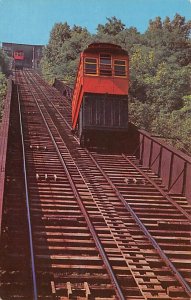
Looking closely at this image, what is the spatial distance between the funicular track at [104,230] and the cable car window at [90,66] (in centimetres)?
297

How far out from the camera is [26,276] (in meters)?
7.33

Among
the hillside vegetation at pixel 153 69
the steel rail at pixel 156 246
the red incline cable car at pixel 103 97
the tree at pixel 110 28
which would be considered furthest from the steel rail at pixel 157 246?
the tree at pixel 110 28

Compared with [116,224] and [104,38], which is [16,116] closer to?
[116,224]

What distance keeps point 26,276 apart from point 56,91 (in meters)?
35.9

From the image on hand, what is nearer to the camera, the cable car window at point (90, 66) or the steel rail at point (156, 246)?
the steel rail at point (156, 246)

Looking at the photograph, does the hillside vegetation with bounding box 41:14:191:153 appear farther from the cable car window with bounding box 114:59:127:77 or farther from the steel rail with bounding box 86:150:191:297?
the steel rail with bounding box 86:150:191:297

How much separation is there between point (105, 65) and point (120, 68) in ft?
1.80

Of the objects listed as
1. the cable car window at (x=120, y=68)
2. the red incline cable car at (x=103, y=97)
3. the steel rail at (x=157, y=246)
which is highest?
the cable car window at (x=120, y=68)

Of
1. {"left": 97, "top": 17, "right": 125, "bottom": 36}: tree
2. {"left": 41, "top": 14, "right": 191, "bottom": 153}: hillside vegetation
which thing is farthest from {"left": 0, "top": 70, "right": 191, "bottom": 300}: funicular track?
{"left": 97, "top": 17, "right": 125, "bottom": 36}: tree

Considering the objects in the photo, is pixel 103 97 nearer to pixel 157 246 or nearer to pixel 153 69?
pixel 157 246

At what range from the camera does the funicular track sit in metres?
7.27

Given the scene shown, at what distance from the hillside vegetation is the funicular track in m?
4.74

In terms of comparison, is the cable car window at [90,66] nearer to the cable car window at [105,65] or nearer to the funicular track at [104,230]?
the cable car window at [105,65]

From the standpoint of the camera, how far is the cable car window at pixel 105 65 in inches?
654
